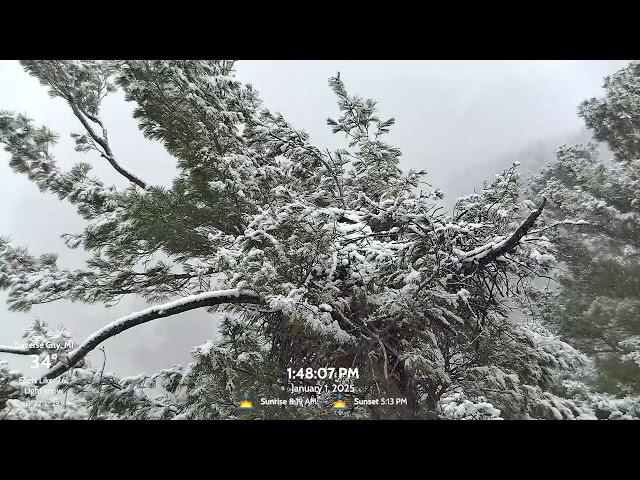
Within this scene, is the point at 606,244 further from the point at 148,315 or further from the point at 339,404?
the point at 148,315

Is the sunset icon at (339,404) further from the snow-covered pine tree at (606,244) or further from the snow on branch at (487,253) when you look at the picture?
the snow-covered pine tree at (606,244)

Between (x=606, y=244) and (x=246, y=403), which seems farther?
(x=606, y=244)

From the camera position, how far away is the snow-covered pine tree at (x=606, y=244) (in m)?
5.85

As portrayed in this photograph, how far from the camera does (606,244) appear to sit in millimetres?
6422

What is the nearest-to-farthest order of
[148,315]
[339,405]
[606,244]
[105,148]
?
[339,405], [148,315], [105,148], [606,244]

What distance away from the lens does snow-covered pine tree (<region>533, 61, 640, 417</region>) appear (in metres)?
5.85

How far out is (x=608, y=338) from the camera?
599 cm

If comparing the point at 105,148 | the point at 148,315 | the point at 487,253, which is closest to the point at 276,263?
the point at 148,315

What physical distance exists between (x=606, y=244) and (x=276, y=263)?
5.78m

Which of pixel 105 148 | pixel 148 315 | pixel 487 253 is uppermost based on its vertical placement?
pixel 105 148

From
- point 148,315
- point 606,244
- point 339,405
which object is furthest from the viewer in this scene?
point 606,244

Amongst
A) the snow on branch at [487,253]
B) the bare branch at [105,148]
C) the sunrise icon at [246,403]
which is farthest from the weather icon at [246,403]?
the bare branch at [105,148]

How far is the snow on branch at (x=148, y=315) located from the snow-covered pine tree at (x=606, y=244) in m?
4.52

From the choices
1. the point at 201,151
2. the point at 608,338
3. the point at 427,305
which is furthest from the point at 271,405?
the point at 608,338
